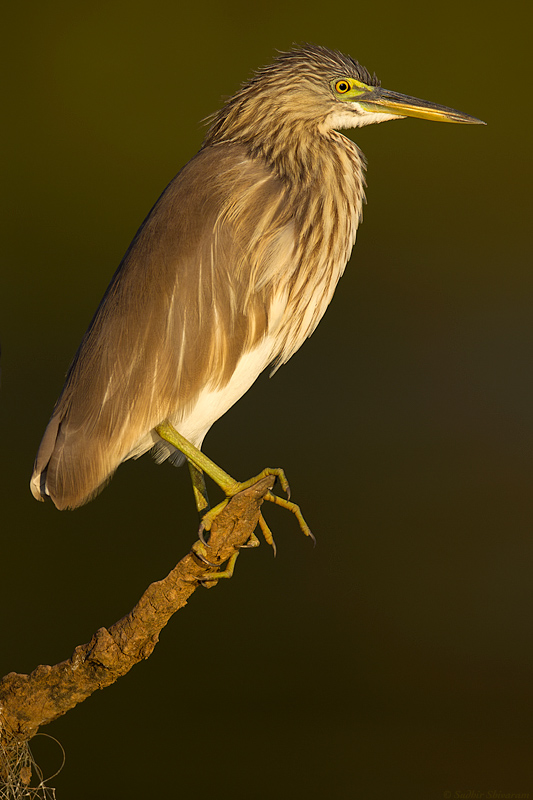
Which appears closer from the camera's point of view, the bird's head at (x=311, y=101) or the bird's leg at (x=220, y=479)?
the bird's leg at (x=220, y=479)

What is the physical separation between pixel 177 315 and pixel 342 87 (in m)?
0.43

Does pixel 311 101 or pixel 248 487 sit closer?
pixel 248 487

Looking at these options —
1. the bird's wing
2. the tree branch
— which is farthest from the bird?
the tree branch

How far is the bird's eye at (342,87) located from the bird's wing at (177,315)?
179 mm

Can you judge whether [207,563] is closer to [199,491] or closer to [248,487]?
[248,487]

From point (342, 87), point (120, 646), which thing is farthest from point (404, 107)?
point (120, 646)

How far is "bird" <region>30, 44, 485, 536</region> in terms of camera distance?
3.93ft

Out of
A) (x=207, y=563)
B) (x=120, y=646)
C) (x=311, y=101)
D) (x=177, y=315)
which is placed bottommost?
(x=120, y=646)

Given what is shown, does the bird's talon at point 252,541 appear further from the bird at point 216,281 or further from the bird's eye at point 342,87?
the bird's eye at point 342,87

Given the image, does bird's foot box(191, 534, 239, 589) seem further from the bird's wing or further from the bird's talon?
the bird's wing

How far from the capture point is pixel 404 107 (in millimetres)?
1311

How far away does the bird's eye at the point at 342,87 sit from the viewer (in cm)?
128

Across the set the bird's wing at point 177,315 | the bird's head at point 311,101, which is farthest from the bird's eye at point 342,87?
the bird's wing at point 177,315

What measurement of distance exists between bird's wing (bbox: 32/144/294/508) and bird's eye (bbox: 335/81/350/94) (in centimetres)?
18
